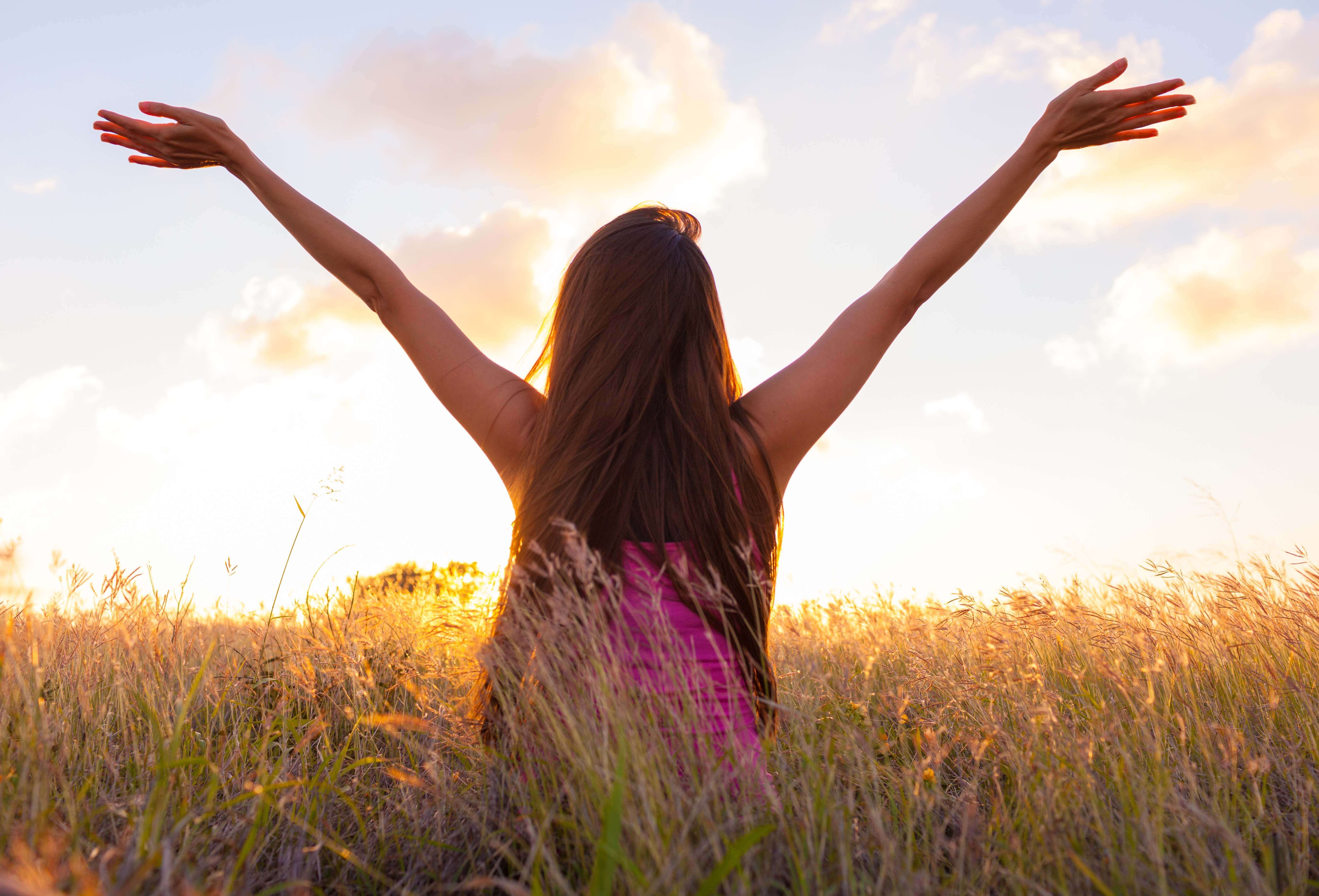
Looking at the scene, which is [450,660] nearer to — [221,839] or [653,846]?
A: [221,839]

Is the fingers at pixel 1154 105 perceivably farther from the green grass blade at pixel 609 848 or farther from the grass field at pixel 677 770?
the green grass blade at pixel 609 848

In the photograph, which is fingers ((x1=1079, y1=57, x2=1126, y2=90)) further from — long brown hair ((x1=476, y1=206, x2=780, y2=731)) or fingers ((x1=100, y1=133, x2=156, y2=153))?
fingers ((x1=100, y1=133, x2=156, y2=153))

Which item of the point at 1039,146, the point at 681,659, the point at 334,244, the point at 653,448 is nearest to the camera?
the point at 681,659

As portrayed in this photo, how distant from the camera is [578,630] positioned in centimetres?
196

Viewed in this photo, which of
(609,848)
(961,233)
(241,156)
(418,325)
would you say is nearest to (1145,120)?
(961,233)

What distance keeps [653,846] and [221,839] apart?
1124mm

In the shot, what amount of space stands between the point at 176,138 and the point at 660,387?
184cm

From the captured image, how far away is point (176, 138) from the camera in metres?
2.61

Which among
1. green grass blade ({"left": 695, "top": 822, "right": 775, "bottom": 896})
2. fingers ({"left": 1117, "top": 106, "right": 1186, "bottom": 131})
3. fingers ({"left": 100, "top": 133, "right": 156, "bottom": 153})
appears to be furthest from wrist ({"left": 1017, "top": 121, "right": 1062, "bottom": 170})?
fingers ({"left": 100, "top": 133, "right": 156, "bottom": 153})

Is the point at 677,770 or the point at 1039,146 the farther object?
the point at 1039,146

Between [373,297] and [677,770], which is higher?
[373,297]

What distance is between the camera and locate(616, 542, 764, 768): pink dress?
182cm

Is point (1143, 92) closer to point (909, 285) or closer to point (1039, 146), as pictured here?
point (1039, 146)

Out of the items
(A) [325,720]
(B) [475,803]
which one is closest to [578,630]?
(B) [475,803]
